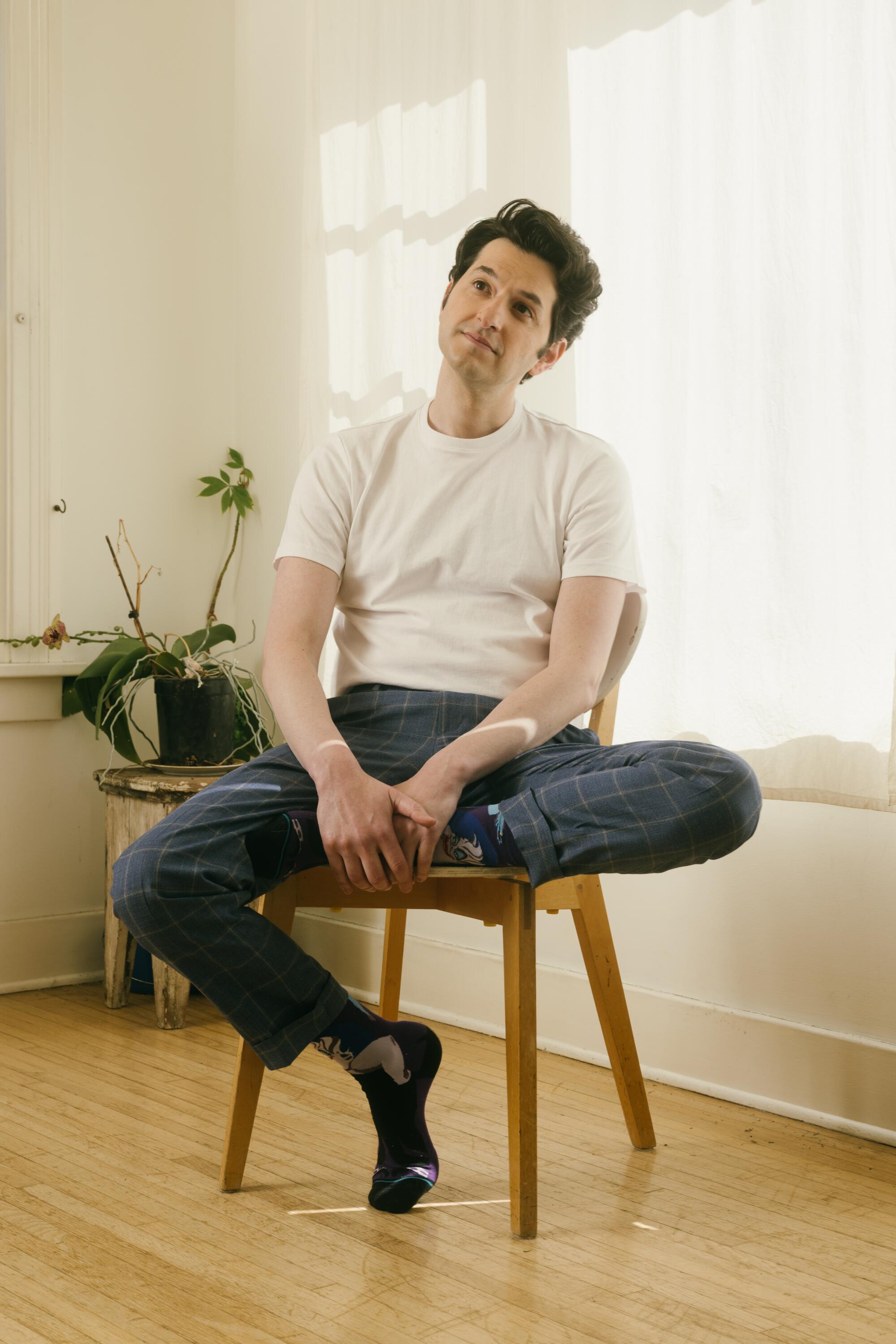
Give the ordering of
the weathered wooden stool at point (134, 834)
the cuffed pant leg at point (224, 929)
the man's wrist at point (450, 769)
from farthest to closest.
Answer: the weathered wooden stool at point (134, 834)
the man's wrist at point (450, 769)
the cuffed pant leg at point (224, 929)

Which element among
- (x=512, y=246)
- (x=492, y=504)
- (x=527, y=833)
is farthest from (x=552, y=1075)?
(x=512, y=246)

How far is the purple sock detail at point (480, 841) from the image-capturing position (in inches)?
54.9

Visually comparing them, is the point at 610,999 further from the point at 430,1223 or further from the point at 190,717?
the point at 190,717

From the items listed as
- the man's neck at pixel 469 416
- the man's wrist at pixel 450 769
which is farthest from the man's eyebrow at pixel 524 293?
the man's wrist at pixel 450 769

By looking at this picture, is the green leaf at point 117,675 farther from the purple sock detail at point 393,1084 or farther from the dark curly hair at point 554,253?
the purple sock detail at point 393,1084

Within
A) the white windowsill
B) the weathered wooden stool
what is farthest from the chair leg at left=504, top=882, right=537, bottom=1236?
the white windowsill

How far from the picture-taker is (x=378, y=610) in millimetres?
1701

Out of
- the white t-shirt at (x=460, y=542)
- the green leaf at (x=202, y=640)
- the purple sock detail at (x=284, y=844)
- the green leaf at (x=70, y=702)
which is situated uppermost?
the white t-shirt at (x=460, y=542)

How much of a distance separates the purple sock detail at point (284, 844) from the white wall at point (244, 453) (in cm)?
75

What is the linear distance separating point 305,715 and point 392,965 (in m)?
0.57

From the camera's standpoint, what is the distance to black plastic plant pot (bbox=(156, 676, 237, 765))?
2420mm

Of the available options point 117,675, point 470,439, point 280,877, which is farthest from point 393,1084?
point 117,675

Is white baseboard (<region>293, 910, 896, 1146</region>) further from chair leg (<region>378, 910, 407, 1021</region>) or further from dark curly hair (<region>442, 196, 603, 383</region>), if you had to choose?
dark curly hair (<region>442, 196, 603, 383</region>)

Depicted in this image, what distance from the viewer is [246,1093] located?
1.51 metres
